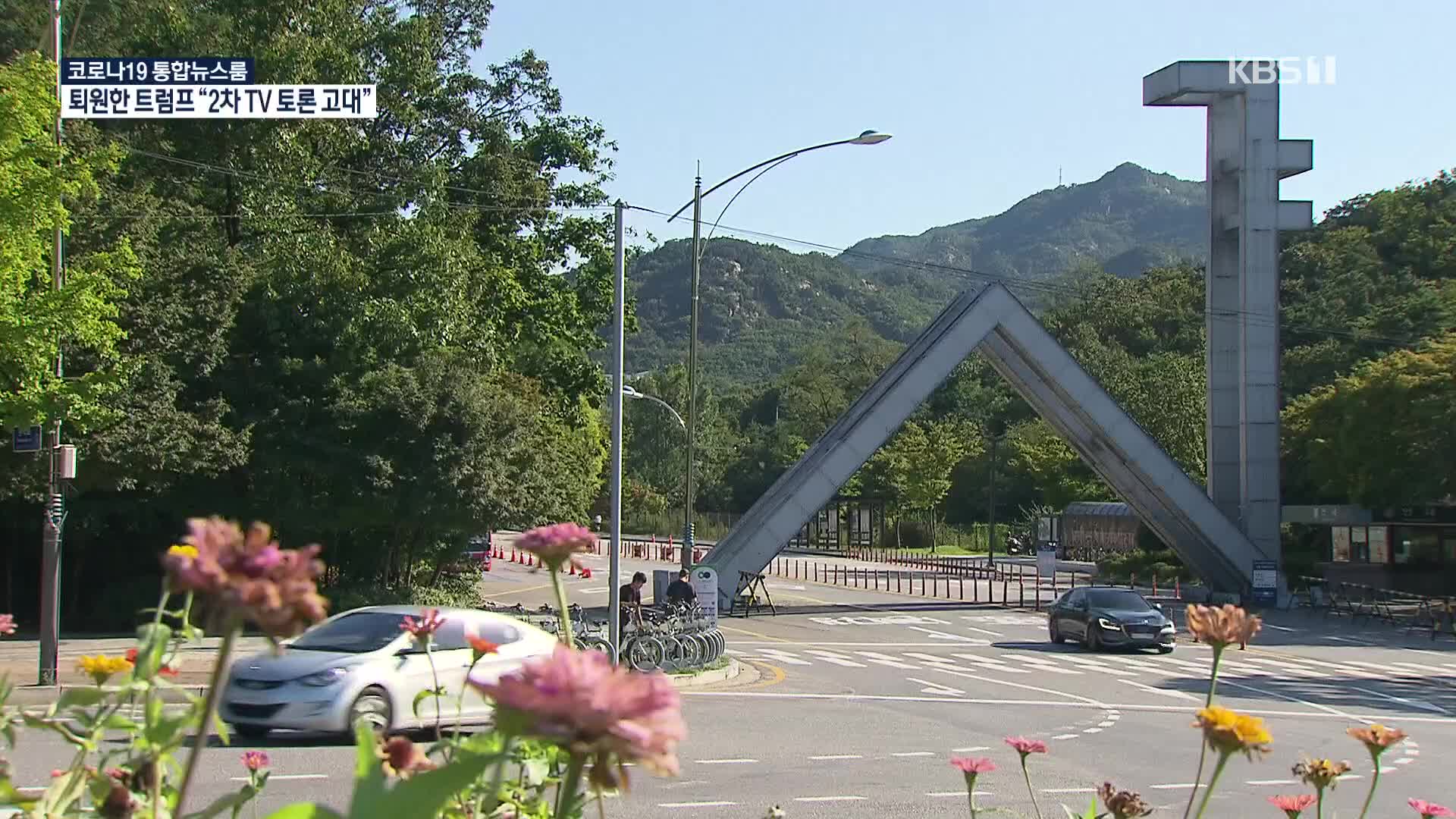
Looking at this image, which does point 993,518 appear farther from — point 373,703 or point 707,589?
point 373,703

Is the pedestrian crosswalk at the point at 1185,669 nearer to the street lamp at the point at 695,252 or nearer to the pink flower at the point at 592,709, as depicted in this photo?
the street lamp at the point at 695,252

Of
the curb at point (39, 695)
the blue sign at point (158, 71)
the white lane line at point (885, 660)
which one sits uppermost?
the blue sign at point (158, 71)

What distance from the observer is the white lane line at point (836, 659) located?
87.4ft

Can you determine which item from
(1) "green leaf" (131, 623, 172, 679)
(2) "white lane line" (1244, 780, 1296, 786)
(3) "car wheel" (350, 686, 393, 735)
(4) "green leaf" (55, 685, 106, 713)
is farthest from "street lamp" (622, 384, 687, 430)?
(1) "green leaf" (131, 623, 172, 679)

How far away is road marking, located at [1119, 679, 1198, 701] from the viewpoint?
71.9ft

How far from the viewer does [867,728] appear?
17.3 meters

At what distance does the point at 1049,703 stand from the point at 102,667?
19119mm

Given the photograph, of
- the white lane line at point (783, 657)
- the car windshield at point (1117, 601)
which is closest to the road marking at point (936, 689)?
the white lane line at point (783, 657)

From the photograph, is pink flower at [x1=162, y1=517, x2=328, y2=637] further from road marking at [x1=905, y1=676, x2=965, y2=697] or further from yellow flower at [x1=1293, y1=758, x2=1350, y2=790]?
road marking at [x1=905, y1=676, x2=965, y2=697]

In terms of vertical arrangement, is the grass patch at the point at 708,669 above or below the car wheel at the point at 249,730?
below

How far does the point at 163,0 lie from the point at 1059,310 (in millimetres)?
90937

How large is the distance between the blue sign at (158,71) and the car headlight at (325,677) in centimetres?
1294

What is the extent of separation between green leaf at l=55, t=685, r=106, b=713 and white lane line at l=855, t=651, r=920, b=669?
24710 mm

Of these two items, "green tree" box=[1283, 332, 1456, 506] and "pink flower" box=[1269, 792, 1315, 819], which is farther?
"green tree" box=[1283, 332, 1456, 506]
